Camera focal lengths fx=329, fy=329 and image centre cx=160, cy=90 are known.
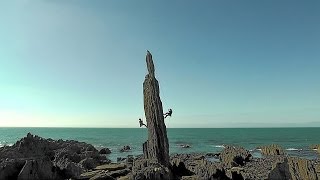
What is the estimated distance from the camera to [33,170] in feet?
96.8

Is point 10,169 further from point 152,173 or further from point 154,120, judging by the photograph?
point 154,120

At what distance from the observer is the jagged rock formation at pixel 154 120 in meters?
33.1

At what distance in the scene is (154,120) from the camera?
1307 inches

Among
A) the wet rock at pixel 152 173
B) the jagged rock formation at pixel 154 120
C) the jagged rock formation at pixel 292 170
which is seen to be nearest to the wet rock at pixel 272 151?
the jagged rock formation at pixel 292 170

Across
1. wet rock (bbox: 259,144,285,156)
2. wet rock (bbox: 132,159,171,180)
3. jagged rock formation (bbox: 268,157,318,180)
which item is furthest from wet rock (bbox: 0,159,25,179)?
wet rock (bbox: 259,144,285,156)

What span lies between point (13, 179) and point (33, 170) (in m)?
2.13

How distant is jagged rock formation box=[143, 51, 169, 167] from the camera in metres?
33.1

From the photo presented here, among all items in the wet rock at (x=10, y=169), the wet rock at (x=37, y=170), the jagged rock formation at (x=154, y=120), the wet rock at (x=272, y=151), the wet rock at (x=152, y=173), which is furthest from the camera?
the wet rock at (x=272, y=151)

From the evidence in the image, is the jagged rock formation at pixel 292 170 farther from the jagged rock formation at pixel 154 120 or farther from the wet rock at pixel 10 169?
the wet rock at pixel 10 169

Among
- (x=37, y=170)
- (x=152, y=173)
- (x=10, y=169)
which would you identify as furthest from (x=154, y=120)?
(x=10, y=169)

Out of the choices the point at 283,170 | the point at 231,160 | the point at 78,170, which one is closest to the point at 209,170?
the point at 283,170

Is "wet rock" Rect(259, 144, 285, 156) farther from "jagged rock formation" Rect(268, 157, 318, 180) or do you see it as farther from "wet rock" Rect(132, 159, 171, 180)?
"wet rock" Rect(132, 159, 171, 180)

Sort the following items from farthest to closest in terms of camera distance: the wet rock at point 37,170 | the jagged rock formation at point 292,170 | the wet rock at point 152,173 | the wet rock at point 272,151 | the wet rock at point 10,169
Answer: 1. the wet rock at point 272,151
2. the jagged rock formation at point 292,170
3. the wet rock at point 10,169
4. the wet rock at point 37,170
5. the wet rock at point 152,173

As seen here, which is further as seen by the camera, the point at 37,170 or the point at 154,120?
the point at 154,120
